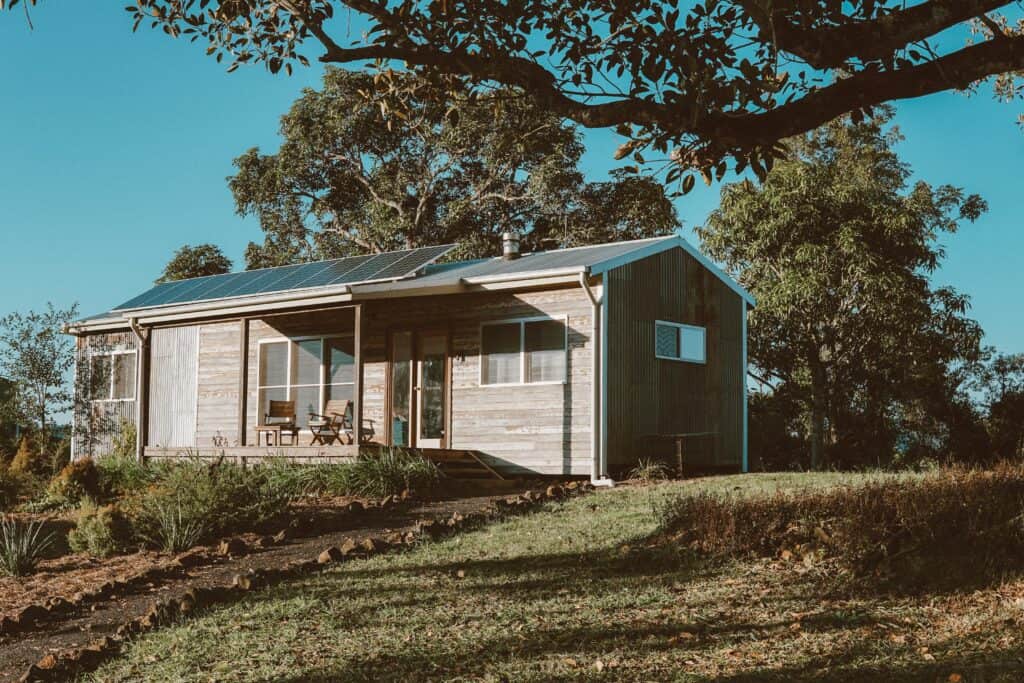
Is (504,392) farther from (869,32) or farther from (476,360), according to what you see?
(869,32)

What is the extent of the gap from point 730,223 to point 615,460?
992cm

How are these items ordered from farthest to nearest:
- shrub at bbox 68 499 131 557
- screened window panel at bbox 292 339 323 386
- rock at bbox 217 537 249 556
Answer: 1. screened window panel at bbox 292 339 323 386
2. shrub at bbox 68 499 131 557
3. rock at bbox 217 537 249 556

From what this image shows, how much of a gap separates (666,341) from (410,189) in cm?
1782

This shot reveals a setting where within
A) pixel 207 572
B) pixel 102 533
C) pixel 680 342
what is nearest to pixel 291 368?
pixel 680 342

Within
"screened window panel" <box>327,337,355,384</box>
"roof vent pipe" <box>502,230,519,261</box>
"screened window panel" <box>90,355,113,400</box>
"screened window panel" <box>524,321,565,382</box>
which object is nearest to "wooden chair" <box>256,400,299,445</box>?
"screened window panel" <box>327,337,355,384</box>

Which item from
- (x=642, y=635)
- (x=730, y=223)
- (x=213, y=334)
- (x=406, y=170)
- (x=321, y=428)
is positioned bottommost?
(x=642, y=635)

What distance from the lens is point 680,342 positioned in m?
17.9

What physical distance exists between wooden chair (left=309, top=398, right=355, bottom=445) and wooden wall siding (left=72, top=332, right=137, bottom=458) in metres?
6.68

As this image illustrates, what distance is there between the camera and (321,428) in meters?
17.5

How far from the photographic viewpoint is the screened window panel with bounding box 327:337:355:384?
18828 millimetres

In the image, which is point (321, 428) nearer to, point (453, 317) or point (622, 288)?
point (453, 317)

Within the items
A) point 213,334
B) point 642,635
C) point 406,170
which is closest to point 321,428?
point 213,334

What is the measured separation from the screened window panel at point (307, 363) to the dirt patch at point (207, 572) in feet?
21.0

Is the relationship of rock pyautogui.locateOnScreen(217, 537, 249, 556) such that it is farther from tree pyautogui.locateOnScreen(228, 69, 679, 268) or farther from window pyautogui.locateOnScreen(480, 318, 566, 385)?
tree pyautogui.locateOnScreen(228, 69, 679, 268)
